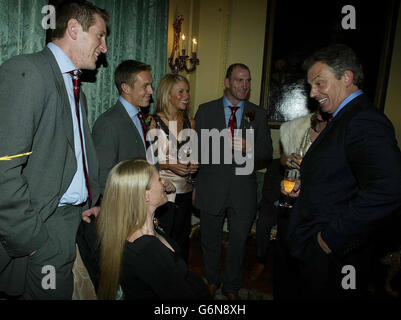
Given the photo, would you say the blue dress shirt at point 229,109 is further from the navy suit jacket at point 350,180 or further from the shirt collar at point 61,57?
→ the shirt collar at point 61,57

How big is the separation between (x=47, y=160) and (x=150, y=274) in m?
0.77

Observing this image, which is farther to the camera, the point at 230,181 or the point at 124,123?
the point at 230,181

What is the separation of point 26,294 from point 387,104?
4.56 m

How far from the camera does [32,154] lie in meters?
1.43

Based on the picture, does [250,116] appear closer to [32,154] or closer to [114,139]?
[114,139]

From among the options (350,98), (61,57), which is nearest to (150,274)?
(61,57)

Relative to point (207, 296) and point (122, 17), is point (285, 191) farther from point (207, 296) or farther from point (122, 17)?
point (122, 17)

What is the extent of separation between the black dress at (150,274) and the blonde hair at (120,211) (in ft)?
0.23

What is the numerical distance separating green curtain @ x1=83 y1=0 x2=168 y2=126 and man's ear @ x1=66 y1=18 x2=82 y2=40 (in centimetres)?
75

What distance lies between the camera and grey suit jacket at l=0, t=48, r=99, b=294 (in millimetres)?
1266

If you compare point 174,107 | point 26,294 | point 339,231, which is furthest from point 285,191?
point 26,294

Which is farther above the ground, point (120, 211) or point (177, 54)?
point (177, 54)

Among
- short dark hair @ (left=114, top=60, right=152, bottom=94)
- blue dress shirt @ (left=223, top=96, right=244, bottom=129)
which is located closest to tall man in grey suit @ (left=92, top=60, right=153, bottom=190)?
short dark hair @ (left=114, top=60, right=152, bottom=94)

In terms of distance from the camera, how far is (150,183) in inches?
62.5
